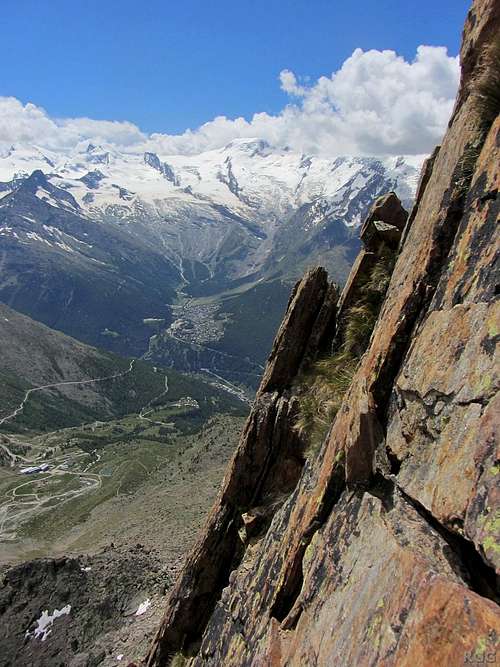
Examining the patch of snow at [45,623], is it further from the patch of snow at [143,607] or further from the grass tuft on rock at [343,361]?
the grass tuft on rock at [343,361]

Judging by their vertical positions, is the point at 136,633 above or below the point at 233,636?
below

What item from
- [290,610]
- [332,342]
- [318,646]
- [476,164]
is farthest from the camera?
[332,342]

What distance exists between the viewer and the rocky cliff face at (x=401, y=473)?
8531 millimetres

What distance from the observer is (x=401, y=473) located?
11.0 meters

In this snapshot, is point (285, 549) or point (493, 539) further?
point (285, 549)

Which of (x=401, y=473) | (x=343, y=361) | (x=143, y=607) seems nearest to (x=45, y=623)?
(x=143, y=607)

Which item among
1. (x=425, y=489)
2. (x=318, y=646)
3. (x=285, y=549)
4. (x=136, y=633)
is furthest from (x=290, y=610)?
(x=136, y=633)

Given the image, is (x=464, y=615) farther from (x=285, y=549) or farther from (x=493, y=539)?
(x=285, y=549)

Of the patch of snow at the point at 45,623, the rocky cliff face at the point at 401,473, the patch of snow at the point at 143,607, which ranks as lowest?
the patch of snow at the point at 45,623

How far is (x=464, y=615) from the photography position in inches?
307

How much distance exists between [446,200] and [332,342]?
7615mm

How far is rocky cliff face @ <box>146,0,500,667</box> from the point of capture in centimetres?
853

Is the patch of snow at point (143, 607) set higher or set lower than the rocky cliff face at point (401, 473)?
lower

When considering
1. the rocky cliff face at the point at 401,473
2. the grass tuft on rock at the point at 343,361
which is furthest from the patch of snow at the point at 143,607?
the grass tuft on rock at the point at 343,361
